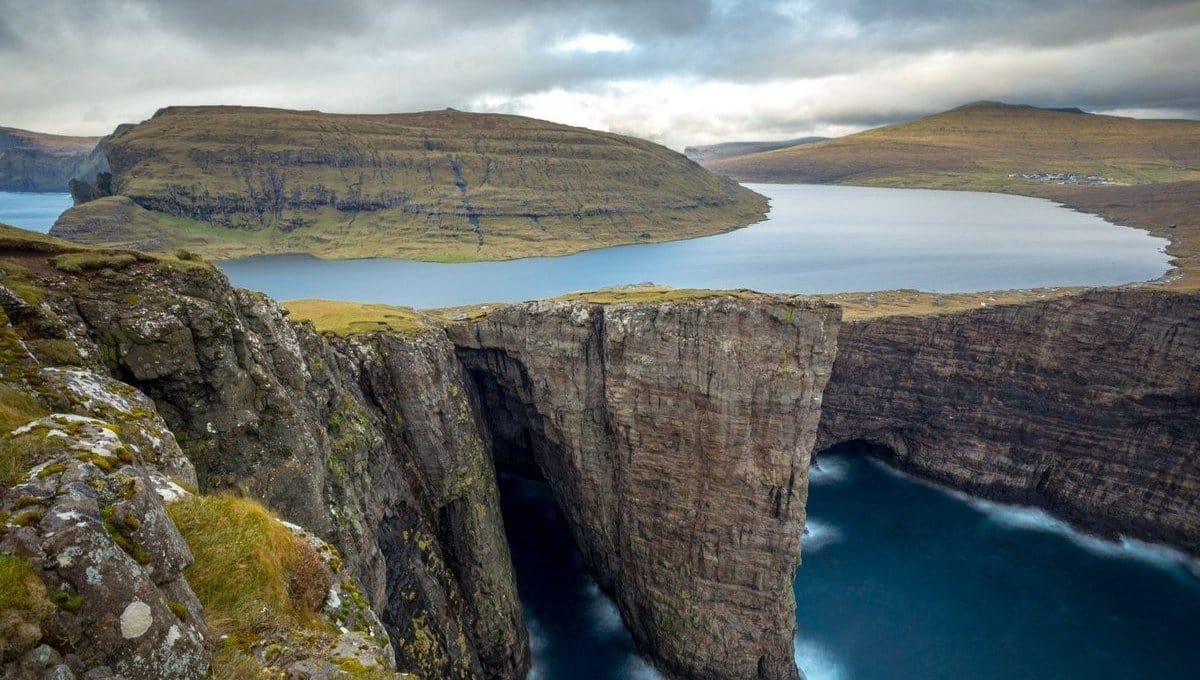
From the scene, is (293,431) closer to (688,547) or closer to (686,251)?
(688,547)

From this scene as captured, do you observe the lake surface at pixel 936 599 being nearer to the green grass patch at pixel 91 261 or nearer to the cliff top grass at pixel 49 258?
the cliff top grass at pixel 49 258

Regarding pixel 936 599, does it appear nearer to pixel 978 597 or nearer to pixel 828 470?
pixel 978 597

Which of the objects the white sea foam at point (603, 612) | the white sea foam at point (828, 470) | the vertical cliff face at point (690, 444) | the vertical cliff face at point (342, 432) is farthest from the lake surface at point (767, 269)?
the vertical cliff face at point (342, 432)

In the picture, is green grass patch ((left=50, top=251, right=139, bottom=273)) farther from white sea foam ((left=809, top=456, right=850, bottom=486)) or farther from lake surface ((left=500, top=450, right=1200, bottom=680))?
white sea foam ((left=809, top=456, right=850, bottom=486))

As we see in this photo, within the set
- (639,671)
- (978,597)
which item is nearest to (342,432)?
(639,671)

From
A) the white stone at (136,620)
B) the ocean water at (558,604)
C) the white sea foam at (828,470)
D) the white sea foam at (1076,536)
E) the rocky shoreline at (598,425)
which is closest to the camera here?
the white stone at (136,620)
